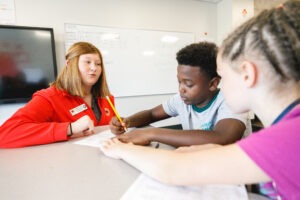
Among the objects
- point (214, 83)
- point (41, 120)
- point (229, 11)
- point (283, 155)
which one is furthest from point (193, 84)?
point (229, 11)

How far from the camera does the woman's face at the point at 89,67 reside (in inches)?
50.9

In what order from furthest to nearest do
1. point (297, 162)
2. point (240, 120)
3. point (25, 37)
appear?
point (25, 37) < point (240, 120) < point (297, 162)

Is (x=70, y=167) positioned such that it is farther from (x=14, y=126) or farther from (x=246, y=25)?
(x=246, y=25)

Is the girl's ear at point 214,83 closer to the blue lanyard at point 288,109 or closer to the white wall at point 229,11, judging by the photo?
the blue lanyard at point 288,109

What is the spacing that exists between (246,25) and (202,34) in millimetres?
3171

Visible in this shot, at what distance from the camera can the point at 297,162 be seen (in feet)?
1.11

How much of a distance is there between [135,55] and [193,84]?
82.8 inches

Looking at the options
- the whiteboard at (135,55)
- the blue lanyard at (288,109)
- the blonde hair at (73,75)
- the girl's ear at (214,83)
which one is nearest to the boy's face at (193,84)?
the girl's ear at (214,83)

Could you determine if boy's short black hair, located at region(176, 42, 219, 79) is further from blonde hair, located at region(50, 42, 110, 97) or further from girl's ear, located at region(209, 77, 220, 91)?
blonde hair, located at region(50, 42, 110, 97)

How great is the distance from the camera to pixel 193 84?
3.18 feet

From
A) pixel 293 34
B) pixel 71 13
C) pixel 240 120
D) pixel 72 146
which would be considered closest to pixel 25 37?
pixel 71 13

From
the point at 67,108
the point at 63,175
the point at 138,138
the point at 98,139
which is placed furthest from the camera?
the point at 67,108

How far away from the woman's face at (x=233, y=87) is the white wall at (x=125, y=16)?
2413 mm

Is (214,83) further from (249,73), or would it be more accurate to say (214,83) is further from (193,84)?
(249,73)
